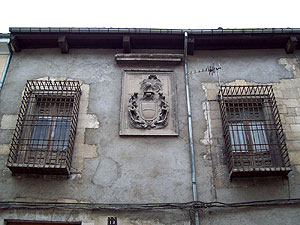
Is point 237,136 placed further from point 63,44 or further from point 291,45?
point 63,44

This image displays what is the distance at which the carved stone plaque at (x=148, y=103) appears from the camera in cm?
692

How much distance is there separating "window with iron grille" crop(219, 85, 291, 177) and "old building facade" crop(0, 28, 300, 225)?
0.02 metres

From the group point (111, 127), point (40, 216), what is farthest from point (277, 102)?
point (40, 216)

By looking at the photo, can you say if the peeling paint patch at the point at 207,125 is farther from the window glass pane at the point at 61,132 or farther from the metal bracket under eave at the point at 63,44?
the metal bracket under eave at the point at 63,44

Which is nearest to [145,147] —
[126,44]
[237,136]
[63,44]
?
[237,136]

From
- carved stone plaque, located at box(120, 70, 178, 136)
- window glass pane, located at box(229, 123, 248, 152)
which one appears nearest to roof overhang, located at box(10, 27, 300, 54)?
carved stone plaque, located at box(120, 70, 178, 136)

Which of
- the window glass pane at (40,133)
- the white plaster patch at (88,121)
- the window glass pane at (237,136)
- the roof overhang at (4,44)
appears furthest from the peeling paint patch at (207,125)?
the roof overhang at (4,44)

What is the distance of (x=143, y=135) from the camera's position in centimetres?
682

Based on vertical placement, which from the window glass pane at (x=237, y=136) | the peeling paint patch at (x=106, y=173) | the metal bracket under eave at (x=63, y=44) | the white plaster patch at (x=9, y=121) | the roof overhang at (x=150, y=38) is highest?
the roof overhang at (x=150, y=38)

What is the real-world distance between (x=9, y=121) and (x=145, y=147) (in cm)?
281

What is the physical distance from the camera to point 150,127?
22.7 ft

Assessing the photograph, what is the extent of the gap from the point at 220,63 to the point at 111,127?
2961mm

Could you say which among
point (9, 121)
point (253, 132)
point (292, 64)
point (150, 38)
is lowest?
point (253, 132)

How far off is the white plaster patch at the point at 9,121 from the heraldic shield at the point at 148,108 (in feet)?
7.62
